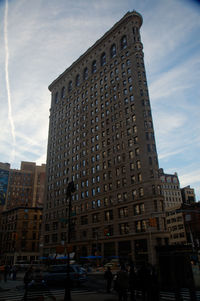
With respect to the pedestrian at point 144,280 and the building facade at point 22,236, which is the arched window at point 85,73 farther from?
the pedestrian at point 144,280

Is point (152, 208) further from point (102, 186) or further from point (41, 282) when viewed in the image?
point (41, 282)

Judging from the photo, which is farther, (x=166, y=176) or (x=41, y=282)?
(x=166, y=176)

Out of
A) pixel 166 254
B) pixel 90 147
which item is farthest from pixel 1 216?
pixel 166 254

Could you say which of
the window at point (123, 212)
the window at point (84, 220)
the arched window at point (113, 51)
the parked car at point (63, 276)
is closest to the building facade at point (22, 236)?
the window at point (84, 220)

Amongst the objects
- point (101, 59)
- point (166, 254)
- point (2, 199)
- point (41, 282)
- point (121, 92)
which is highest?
point (101, 59)

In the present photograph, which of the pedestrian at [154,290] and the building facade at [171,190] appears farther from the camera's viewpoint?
the building facade at [171,190]

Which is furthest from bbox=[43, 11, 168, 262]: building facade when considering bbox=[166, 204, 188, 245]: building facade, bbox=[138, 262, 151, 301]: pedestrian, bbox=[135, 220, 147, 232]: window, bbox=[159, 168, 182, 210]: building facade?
bbox=[159, 168, 182, 210]: building facade

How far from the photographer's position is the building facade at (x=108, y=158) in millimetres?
53191

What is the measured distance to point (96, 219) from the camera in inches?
2506

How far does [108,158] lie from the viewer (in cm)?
6462

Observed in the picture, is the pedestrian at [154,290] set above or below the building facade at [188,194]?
below

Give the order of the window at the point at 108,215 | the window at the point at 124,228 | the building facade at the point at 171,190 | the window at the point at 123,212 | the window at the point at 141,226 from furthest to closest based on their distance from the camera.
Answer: the building facade at the point at 171,190
the window at the point at 108,215
the window at the point at 123,212
the window at the point at 124,228
the window at the point at 141,226

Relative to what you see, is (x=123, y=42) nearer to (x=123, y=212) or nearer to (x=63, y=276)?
(x=123, y=212)

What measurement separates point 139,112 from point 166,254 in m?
47.9
